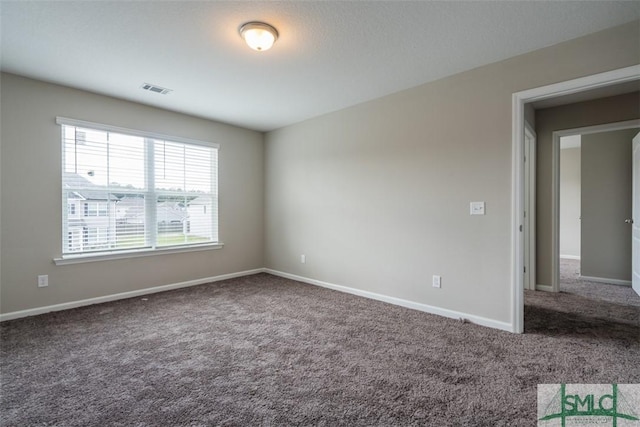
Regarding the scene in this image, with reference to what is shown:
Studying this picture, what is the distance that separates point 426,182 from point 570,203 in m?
5.87

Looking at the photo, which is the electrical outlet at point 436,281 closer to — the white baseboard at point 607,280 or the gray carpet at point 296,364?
the gray carpet at point 296,364

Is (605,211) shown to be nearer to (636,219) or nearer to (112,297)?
(636,219)

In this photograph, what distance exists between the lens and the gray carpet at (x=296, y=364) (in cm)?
172

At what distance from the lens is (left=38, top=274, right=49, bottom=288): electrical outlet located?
329cm

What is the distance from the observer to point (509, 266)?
9.25 feet

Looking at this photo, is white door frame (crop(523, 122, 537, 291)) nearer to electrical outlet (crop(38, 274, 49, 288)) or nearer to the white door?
the white door

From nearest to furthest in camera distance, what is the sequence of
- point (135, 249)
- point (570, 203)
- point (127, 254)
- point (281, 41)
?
point (281, 41) → point (127, 254) → point (135, 249) → point (570, 203)

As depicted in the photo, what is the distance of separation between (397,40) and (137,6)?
1.95m

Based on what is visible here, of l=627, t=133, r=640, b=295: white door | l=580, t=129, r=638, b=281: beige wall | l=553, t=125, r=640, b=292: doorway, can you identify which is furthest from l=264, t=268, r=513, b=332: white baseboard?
l=580, t=129, r=638, b=281: beige wall

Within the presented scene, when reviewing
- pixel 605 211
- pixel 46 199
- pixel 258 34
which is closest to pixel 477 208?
pixel 258 34

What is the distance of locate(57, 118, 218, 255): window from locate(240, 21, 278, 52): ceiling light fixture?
8.18ft

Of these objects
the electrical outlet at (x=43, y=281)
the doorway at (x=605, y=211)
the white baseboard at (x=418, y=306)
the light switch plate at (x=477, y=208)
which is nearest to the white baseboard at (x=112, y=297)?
the electrical outlet at (x=43, y=281)

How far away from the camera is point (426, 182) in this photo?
3.39 meters

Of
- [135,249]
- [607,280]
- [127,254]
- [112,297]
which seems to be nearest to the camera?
[112,297]
